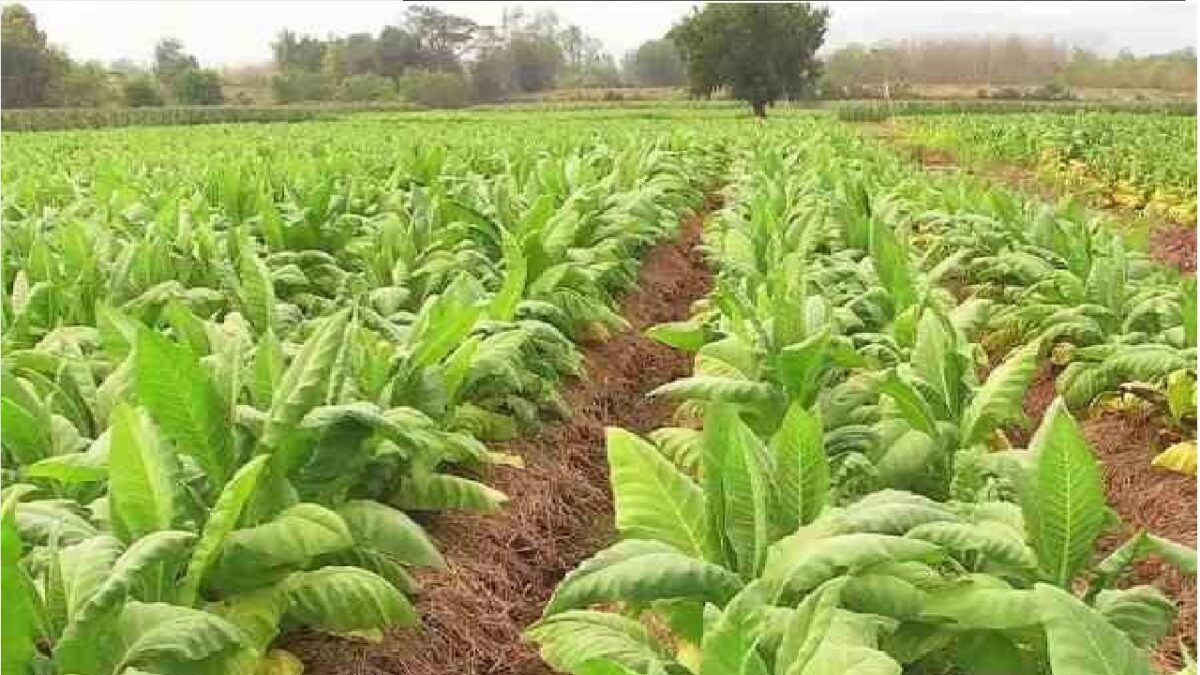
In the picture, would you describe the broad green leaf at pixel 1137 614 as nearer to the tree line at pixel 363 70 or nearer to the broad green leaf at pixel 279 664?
the broad green leaf at pixel 279 664

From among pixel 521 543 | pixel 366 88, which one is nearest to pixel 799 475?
pixel 521 543

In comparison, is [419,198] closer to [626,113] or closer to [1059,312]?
[1059,312]

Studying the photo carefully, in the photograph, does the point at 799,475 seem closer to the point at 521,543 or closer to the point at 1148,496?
the point at 521,543

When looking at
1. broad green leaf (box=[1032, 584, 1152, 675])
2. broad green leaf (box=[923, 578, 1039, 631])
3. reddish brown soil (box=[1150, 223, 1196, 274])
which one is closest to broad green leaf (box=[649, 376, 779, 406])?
broad green leaf (box=[923, 578, 1039, 631])

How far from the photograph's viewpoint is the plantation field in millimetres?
13055

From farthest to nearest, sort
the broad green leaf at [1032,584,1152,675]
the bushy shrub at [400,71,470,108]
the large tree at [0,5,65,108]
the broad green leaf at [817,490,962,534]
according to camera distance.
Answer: the bushy shrub at [400,71,470,108] → the large tree at [0,5,65,108] → the broad green leaf at [817,490,962,534] → the broad green leaf at [1032,584,1152,675]

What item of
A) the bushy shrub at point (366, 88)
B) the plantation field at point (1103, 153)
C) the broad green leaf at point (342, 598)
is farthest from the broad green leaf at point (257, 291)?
the bushy shrub at point (366, 88)

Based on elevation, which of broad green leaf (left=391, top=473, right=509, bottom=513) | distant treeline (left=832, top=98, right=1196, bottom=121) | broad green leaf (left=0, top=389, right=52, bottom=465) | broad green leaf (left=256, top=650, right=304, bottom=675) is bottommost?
distant treeline (left=832, top=98, right=1196, bottom=121)

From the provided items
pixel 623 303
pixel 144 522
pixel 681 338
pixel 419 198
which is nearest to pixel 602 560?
pixel 144 522

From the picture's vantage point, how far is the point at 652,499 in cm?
237

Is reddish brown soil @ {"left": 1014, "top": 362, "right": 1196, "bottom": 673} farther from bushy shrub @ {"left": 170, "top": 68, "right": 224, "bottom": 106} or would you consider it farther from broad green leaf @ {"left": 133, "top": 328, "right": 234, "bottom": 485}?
bushy shrub @ {"left": 170, "top": 68, "right": 224, "bottom": 106}

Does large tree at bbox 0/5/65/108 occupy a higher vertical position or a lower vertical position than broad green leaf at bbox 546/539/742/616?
higher

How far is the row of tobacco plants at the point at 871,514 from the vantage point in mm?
1958

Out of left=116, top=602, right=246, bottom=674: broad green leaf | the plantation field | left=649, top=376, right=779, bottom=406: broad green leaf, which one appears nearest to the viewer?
left=116, top=602, right=246, bottom=674: broad green leaf
